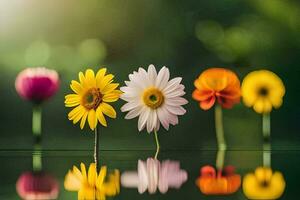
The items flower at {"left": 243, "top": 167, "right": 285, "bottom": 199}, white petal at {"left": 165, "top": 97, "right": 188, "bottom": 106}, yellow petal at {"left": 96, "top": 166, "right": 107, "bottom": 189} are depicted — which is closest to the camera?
flower at {"left": 243, "top": 167, "right": 285, "bottom": 199}

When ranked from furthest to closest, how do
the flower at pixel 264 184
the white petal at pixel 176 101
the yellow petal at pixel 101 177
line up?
the white petal at pixel 176 101
the yellow petal at pixel 101 177
the flower at pixel 264 184

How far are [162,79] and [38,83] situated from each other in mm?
365

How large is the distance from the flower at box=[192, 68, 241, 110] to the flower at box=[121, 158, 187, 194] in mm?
319

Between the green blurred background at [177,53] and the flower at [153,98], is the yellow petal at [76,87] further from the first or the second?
the flower at [153,98]

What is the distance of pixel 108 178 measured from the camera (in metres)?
1.07

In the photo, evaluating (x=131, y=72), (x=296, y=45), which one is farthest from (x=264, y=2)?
(x=131, y=72)

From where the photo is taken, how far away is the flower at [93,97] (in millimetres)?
1598

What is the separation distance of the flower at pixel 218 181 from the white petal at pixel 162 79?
0.41 metres

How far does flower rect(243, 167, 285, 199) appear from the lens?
0.87 m

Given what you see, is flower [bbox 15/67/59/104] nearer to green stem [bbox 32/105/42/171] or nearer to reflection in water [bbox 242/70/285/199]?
green stem [bbox 32/105/42/171]

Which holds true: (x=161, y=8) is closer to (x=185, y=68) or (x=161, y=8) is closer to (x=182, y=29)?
(x=182, y=29)

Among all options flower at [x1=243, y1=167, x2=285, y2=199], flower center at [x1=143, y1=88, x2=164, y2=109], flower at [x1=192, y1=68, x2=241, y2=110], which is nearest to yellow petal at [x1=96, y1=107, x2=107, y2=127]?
flower center at [x1=143, y1=88, x2=164, y2=109]

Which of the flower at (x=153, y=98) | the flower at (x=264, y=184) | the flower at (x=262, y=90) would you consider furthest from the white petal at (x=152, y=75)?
the flower at (x=264, y=184)

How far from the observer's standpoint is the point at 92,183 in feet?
3.33
